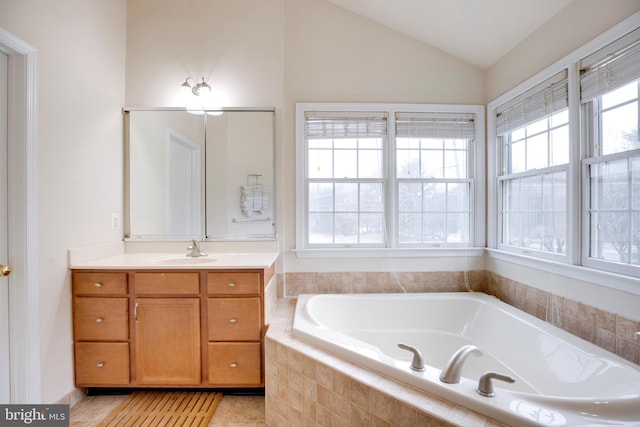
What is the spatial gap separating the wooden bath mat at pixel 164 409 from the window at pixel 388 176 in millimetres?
1225

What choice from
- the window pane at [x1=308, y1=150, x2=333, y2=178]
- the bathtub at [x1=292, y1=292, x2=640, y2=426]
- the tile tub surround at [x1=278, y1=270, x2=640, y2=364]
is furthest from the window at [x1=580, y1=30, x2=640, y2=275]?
the window pane at [x1=308, y1=150, x2=333, y2=178]

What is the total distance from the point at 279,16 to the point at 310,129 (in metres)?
0.96

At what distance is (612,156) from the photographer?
146 cm

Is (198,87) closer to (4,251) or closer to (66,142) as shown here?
(66,142)

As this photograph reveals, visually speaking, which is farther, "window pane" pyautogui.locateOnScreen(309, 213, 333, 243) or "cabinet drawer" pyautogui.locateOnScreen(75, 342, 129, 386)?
"window pane" pyautogui.locateOnScreen(309, 213, 333, 243)

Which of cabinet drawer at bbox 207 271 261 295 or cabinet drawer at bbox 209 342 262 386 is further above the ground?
cabinet drawer at bbox 207 271 261 295

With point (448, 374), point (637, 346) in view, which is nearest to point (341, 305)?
point (448, 374)

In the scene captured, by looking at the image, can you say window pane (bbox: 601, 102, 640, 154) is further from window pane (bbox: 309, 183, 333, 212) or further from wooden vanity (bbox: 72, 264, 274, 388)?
wooden vanity (bbox: 72, 264, 274, 388)

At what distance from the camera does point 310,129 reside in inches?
94.0

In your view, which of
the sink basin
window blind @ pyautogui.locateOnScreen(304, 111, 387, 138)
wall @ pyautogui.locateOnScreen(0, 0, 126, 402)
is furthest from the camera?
window blind @ pyautogui.locateOnScreen(304, 111, 387, 138)

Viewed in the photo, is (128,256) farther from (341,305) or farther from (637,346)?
(637,346)

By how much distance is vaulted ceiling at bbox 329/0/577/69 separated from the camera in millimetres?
1833

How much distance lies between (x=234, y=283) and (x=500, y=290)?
2020mm

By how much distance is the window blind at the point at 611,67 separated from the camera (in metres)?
1.35
